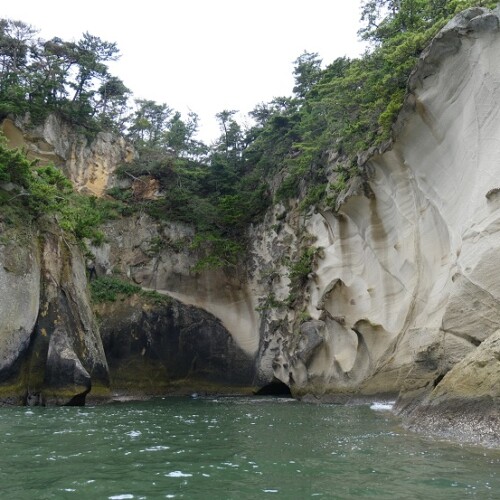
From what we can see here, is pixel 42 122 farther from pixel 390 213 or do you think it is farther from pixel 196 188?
pixel 390 213

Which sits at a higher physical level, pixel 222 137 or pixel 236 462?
pixel 222 137

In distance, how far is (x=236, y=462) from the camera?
22.8ft

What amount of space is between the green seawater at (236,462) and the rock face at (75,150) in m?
21.2

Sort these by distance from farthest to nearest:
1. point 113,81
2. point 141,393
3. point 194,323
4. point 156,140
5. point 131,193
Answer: point 156,140 → point 113,81 → point 131,193 → point 194,323 → point 141,393

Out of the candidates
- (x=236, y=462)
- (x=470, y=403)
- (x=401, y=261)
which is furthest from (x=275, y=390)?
(x=236, y=462)

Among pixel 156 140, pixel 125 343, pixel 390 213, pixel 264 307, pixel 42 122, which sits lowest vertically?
pixel 125 343

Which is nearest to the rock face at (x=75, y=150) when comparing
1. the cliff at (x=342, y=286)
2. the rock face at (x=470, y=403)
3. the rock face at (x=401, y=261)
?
the cliff at (x=342, y=286)

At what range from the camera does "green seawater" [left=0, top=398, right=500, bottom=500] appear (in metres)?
5.34

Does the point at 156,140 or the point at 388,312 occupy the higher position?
the point at 156,140

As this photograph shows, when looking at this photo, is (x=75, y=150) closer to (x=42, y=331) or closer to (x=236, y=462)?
(x=42, y=331)

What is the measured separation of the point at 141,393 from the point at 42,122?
15618 mm

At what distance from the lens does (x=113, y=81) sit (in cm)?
3494

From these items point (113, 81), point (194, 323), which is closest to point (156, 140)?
point (113, 81)

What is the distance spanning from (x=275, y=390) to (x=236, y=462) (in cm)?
2021
